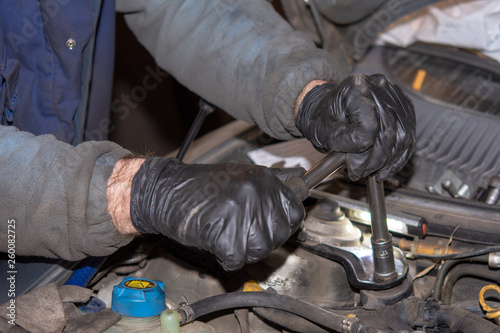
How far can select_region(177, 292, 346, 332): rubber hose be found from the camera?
0.91 meters

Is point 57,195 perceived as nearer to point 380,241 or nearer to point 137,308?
point 137,308

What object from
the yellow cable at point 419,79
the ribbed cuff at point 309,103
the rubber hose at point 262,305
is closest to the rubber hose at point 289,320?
the rubber hose at point 262,305

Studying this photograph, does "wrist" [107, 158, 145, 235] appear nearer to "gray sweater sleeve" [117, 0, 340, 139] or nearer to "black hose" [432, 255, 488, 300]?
"gray sweater sleeve" [117, 0, 340, 139]

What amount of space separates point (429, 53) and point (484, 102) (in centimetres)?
35

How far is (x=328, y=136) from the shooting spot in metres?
1.08

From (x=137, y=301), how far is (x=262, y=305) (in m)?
0.23

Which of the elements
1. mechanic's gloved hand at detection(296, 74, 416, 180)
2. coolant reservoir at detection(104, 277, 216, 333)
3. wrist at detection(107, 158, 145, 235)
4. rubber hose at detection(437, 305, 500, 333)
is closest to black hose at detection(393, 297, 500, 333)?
rubber hose at detection(437, 305, 500, 333)

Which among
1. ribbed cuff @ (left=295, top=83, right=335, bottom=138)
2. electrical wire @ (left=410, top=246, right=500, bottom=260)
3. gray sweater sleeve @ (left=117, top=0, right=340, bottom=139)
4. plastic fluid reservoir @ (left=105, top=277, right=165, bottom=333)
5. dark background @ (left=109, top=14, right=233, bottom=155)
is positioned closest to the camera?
plastic fluid reservoir @ (left=105, top=277, right=165, bottom=333)

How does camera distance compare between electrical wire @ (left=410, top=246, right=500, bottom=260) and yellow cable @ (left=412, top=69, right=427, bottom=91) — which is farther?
yellow cable @ (left=412, top=69, right=427, bottom=91)

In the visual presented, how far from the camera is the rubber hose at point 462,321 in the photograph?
2.89 ft

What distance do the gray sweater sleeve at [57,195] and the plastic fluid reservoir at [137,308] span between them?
0.10 m

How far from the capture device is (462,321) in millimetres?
908

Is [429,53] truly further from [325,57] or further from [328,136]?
[328,136]

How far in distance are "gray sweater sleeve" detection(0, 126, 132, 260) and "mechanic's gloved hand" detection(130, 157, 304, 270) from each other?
0.22 ft
